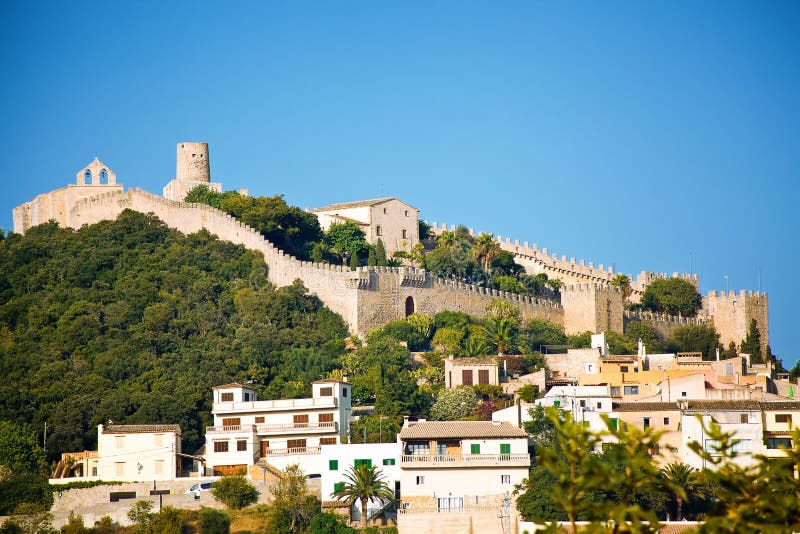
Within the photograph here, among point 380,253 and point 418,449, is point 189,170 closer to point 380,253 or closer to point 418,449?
point 380,253

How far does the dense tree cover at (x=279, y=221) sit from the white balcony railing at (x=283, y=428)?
19.2 metres

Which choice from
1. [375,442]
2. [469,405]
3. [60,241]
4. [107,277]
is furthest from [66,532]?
[60,241]

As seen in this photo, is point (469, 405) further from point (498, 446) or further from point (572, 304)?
point (572, 304)

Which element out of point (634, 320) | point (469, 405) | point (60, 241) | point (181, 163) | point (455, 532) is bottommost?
point (455, 532)

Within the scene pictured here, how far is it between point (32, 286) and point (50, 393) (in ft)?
42.6

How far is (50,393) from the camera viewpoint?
2073 inches

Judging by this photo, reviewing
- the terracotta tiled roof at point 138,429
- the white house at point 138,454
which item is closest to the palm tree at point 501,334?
the terracotta tiled roof at point 138,429

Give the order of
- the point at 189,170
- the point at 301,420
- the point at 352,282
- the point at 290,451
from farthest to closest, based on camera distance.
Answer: the point at 189,170, the point at 352,282, the point at 301,420, the point at 290,451

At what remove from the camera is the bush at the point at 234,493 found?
43.9 metres

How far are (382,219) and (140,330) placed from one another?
690 inches

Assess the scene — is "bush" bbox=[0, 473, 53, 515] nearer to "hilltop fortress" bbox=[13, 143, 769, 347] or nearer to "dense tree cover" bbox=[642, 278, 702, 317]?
"hilltop fortress" bbox=[13, 143, 769, 347]

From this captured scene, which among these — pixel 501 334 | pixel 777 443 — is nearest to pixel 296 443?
pixel 501 334

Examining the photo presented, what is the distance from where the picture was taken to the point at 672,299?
72812 millimetres

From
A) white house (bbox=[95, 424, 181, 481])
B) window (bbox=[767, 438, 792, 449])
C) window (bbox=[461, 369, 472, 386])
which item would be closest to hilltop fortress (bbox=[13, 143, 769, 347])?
window (bbox=[461, 369, 472, 386])
